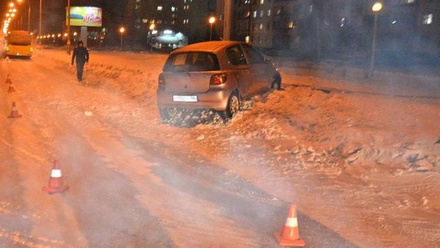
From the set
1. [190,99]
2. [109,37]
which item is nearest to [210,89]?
[190,99]

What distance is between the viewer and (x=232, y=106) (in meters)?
12.1

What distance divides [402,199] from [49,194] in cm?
418

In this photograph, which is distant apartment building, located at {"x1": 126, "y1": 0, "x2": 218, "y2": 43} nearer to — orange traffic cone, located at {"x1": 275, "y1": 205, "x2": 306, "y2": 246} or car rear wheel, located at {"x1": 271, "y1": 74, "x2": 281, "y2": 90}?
car rear wheel, located at {"x1": 271, "y1": 74, "x2": 281, "y2": 90}

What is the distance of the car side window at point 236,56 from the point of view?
12.3 meters

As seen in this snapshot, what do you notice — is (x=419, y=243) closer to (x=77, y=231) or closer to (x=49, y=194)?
(x=77, y=231)

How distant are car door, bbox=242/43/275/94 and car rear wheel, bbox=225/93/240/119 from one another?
0.91 meters

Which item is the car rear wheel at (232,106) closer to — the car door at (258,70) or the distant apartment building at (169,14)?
the car door at (258,70)

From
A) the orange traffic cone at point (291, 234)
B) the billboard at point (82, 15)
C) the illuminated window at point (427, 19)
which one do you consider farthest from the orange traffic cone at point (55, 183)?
the billboard at point (82, 15)

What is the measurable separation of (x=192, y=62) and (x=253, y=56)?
174 centimetres

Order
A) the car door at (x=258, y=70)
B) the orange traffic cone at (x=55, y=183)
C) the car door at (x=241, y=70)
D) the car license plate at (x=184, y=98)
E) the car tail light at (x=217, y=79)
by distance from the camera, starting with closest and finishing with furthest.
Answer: the orange traffic cone at (x=55, y=183) → the car tail light at (x=217, y=79) → the car license plate at (x=184, y=98) → the car door at (x=241, y=70) → the car door at (x=258, y=70)

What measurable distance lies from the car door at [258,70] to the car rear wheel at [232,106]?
907 millimetres

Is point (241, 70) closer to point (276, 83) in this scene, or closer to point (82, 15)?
point (276, 83)

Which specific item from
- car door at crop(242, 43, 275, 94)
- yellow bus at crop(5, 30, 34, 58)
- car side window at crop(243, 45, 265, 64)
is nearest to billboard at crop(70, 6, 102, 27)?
yellow bus at crop(5, 30, 34, 58)

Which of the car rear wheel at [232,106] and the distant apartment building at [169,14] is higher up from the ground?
the distant apartment building at [169,14]
